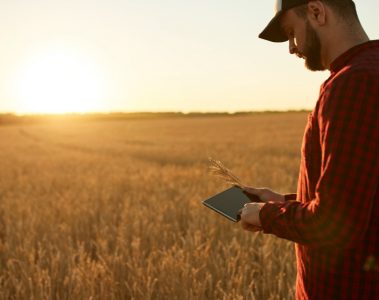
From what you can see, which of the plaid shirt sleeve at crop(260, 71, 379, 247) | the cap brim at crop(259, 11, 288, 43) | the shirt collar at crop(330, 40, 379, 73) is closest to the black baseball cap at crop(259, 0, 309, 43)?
the cap brim at crop(259, 11, 288, 43)

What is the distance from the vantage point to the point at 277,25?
1.74m

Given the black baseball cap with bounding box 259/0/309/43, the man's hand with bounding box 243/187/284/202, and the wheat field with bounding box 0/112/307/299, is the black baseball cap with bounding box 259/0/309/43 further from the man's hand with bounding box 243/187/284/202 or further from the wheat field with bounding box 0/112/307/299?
the wheat field with bounding box 0/112/307/299

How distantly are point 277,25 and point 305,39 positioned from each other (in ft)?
0.56

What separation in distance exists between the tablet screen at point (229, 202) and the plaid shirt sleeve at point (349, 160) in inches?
19.4

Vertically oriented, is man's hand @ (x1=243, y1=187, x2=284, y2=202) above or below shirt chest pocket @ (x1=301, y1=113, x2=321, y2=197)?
below

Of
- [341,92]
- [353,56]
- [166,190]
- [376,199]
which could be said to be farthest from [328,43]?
[166,190]

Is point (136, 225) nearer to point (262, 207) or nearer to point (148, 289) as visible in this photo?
point (148, 289)

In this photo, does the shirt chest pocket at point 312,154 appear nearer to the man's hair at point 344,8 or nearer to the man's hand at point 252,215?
the man's hand at point 252,215

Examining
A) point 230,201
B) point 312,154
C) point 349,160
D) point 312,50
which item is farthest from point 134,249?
point 349,160

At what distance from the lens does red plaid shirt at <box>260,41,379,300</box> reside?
1362 millimetres

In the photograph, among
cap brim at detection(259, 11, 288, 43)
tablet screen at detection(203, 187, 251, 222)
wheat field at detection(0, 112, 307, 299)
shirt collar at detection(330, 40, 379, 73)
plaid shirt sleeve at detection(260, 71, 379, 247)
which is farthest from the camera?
wheat field at detection(0, 112, 307, 299)

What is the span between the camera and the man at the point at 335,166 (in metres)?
1.37

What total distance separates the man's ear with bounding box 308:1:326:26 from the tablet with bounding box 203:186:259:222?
738mm

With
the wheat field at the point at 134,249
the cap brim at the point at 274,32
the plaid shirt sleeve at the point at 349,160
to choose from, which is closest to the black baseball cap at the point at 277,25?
the cap brim at the point at 274,32
